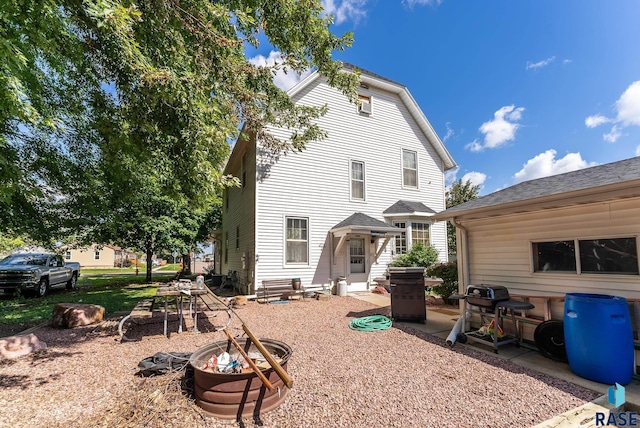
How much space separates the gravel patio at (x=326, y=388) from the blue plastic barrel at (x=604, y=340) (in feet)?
1.44

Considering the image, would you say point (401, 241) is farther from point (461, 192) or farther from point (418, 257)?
point (461, 192)

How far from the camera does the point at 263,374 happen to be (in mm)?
2996

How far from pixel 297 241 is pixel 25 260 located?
38.4 ft

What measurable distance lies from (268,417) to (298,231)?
833cm

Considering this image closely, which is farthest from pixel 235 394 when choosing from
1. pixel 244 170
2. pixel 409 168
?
pixel 409 168

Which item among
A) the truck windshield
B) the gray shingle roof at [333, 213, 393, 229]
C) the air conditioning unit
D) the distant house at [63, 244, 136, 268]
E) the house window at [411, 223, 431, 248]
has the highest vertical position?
the air conditioning unit

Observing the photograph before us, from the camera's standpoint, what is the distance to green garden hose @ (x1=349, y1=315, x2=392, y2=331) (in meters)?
6.29

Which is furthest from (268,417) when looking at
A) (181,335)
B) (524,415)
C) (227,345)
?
(181,335)

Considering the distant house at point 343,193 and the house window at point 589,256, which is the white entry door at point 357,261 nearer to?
the distant house at point 343,193

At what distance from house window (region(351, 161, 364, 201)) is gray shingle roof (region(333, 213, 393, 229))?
3.06ft

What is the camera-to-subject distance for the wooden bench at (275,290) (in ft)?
33.1

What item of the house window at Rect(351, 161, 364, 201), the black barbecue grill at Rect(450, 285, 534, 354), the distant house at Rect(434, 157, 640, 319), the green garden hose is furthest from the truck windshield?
the black barbecue grill at Rect(450, 285, 534, 354)

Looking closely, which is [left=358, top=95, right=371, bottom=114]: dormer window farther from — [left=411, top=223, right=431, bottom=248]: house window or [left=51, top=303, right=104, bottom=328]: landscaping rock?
[left=51, top=303, right=104, bottom=328]: landscaping rock

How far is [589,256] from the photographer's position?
15.1ft
